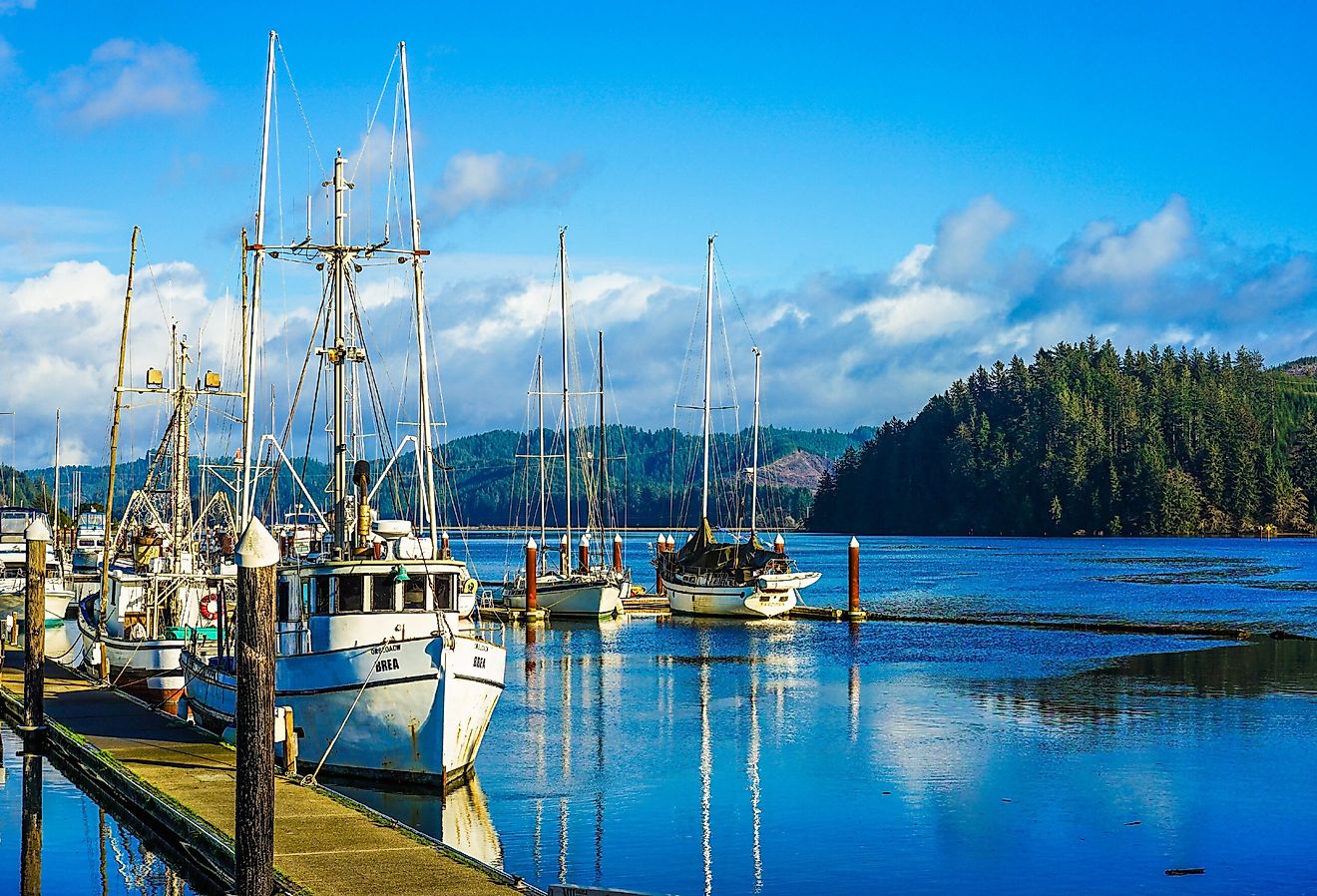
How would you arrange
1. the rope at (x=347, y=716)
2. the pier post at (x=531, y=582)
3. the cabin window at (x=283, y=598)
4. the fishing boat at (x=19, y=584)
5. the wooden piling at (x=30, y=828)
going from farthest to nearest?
the pier post at (x=531, y=582)
the fishing boat at (x=19, y=584)
the cabin window at (x=283, y=598)
the rope at (x=347, y=716)
the wooden piling at (x=30, y=828)

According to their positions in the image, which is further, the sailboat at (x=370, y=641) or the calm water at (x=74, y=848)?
the sailboat at (x=370, y=641)

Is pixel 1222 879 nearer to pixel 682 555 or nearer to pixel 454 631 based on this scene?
pixel 454 631

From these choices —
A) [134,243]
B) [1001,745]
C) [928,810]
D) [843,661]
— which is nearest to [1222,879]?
[928,810]

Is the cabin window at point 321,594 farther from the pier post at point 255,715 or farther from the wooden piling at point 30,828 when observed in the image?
the pier post at point 255,715

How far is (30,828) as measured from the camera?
27016 mm

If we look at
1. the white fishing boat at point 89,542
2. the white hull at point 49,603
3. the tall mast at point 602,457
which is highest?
the tall mast at point 602,457

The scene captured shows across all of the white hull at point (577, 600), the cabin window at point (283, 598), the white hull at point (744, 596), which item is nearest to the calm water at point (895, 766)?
the cabin window at point (283, 598)

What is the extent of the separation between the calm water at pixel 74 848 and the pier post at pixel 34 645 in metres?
2.14

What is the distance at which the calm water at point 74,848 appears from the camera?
23.4 meters

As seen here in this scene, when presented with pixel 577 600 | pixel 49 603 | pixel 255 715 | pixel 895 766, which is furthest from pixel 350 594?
pixel 577 600

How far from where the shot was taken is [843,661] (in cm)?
5778

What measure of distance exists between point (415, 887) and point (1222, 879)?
43.5ft

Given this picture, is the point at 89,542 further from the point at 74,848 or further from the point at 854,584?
the point at 74,848

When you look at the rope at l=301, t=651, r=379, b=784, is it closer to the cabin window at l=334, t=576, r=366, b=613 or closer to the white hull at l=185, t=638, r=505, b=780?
the white hull at l=185, t=638, r=505, b=780
